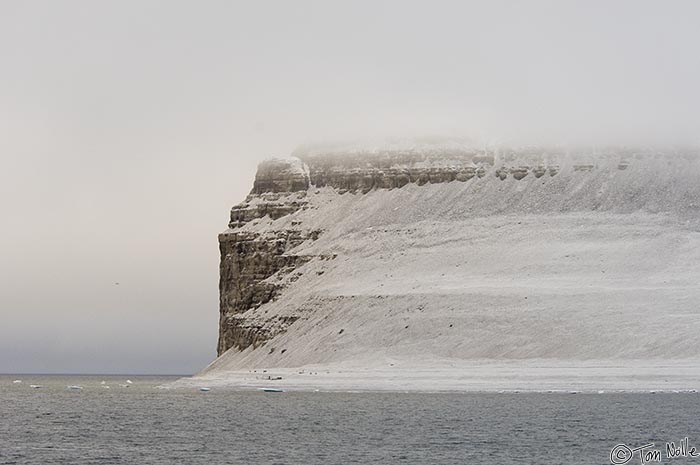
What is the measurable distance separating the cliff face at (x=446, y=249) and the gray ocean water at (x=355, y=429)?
18665 mm

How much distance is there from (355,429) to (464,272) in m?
62.2

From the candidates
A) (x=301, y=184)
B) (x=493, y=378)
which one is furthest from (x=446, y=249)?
(x=493, y=378)

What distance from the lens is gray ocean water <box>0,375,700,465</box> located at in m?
67.7

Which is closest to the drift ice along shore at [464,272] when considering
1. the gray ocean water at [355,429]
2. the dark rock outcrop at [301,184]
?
the dark rock outcrop at [301,184]

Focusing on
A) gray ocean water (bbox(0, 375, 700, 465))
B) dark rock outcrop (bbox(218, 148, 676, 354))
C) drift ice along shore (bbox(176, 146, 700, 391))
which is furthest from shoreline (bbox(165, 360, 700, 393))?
dark rock outcrop (bbox(218, 148, 676, 354))

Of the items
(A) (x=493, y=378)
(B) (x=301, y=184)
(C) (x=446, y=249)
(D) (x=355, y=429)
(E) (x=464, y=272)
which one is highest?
(B) (x=301, y=184)

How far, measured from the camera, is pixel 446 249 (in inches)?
5768

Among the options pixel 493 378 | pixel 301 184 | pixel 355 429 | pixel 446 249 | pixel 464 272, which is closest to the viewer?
pixel 355 429

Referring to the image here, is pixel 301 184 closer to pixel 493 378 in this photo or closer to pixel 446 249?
pixel 446 249

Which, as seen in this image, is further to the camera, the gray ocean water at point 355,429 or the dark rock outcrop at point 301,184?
the dark rock outcrop at point 301,184

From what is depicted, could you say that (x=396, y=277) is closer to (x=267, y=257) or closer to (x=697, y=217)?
(x=267, y=257)

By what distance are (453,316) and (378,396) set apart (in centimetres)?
2165

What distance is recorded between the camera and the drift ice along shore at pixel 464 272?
391ft

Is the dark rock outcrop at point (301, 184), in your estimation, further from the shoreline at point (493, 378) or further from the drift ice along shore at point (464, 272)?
the shoreline at point (493, 378)
